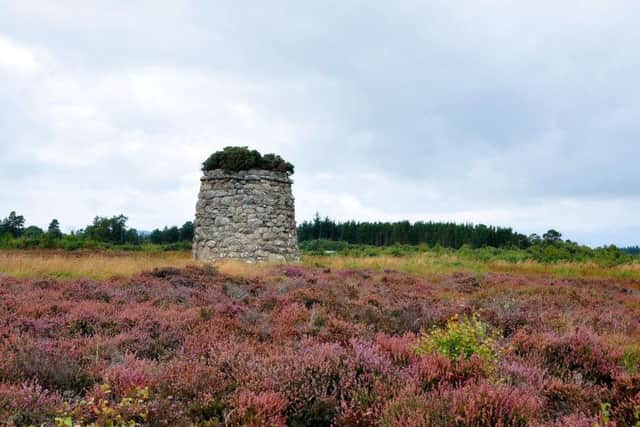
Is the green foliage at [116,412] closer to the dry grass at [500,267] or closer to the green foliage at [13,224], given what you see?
the dry grass at [500,267]

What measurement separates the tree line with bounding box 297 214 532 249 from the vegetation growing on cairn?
44195 millimetres

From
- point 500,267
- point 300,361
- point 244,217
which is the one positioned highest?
point 244,217

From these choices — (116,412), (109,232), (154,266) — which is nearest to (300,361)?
(116,412)

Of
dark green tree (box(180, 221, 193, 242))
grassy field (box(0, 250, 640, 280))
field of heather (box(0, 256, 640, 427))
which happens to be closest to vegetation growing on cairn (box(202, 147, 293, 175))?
grassy field (box(0, 250, 640, 280))

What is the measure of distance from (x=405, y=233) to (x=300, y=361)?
6765cm

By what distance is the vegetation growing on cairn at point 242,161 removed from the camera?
20906 mm

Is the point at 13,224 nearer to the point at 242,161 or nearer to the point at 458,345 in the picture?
the point at 242,161

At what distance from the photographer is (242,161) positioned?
822 inches

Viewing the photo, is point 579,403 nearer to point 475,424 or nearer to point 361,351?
point 475,424

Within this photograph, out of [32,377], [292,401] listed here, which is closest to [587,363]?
[292,401]

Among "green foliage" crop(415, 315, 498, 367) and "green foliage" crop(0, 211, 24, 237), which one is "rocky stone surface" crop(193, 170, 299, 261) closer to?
"green foliage" crop(415, 315, 498, 367)

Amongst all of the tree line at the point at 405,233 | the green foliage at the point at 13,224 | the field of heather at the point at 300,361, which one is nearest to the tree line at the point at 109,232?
the green foliage at the point at 13,224

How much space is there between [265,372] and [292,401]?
536 mm

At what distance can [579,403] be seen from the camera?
13.3ft
